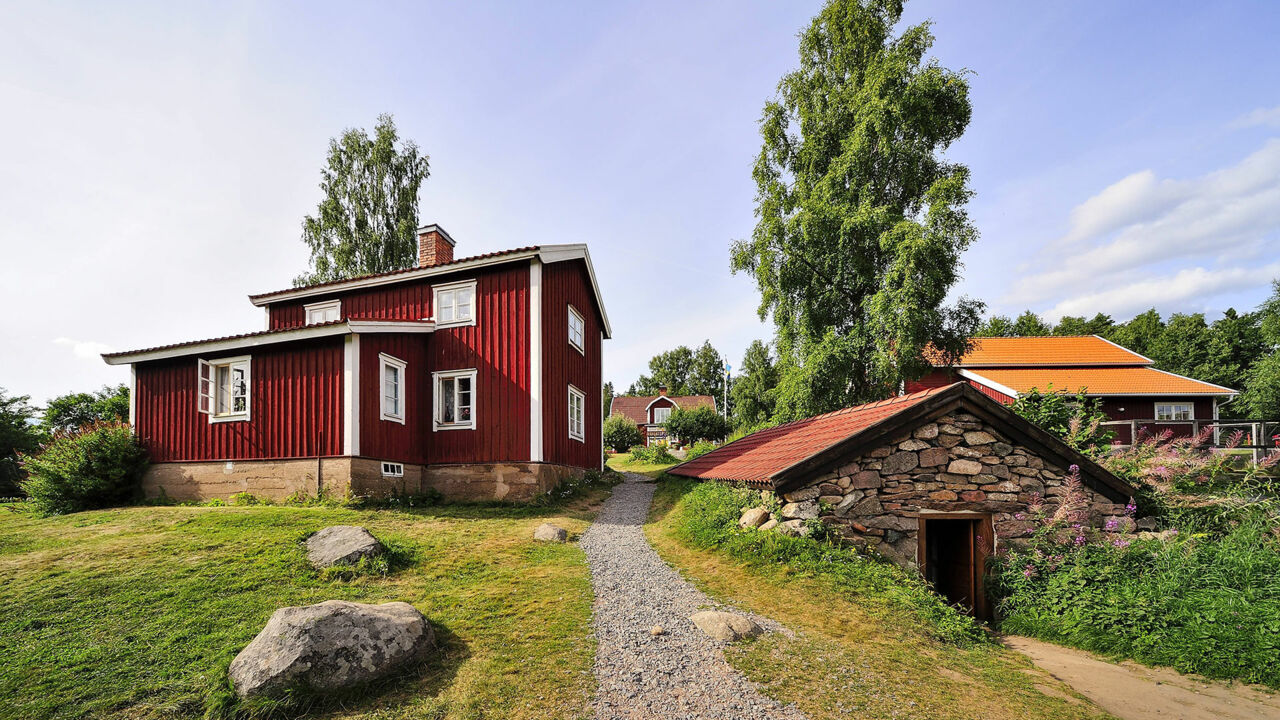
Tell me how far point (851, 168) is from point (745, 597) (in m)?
15.7

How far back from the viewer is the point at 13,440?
20.1 m

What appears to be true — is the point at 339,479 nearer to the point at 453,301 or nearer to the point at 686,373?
the point at 453,301

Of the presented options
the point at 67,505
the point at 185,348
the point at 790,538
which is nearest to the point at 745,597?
the point at 790,538

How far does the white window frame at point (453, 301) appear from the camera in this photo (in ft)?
47.5

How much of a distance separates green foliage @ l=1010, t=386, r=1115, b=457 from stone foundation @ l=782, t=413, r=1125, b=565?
7.83 ft

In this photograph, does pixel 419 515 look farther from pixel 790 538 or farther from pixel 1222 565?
pixel 1222 565

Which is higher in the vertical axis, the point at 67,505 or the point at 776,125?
the point at 776,125

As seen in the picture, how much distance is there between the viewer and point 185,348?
43.9 ft

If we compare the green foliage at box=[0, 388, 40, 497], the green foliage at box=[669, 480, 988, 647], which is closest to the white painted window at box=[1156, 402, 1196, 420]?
the green foliage at box=[669, 480, 988, 647]

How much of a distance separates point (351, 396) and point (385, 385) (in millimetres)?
1034

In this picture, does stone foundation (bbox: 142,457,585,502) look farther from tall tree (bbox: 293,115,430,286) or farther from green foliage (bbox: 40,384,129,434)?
green foliage (bbox: 40,384,129,434)

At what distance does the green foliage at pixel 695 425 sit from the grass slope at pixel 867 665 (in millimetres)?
31236

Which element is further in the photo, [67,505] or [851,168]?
[851,168]

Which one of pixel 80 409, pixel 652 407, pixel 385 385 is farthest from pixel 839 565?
pixel 652 407
